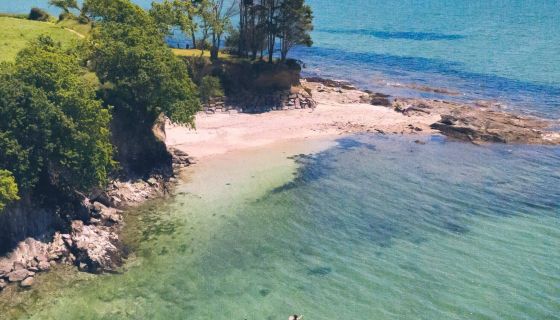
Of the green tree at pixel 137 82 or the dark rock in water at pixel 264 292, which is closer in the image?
the dark rock in water at pixel 264 292

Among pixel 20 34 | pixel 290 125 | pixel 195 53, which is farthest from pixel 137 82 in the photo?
pixel 195 53

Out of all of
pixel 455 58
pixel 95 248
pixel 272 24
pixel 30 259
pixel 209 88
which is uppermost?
pixel 272 24

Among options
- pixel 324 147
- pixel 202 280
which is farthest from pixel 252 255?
pixel 324 147

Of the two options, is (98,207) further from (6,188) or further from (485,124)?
(485,124)

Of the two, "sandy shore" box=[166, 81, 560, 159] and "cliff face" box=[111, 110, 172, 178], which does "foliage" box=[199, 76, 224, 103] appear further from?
"cliff face" box=[111, 110, 172, 178]

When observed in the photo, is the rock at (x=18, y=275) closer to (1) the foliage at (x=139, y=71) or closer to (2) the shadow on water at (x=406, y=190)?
(1) the foliage at (x=139, y=71)

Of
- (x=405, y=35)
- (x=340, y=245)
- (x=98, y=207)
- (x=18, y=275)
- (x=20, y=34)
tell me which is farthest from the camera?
(x=405, y=35)

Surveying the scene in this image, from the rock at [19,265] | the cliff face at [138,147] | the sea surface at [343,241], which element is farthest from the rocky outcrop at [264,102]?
the rock at [19,265]
